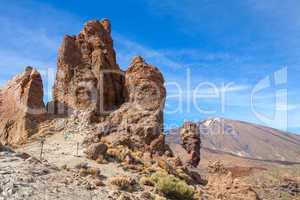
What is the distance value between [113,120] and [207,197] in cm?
955

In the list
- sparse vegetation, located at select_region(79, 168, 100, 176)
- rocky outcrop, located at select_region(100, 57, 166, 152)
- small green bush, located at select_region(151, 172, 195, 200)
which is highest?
rocky outcrop, located at select_region(100, 57, 166, 152)

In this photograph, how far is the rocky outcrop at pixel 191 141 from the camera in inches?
1686

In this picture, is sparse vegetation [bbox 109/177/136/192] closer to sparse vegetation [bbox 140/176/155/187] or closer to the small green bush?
sparse vegetation [bbox 140/176/155/187]

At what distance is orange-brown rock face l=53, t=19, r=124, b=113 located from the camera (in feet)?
106

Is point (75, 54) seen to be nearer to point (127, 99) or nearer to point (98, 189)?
point (127, 99)

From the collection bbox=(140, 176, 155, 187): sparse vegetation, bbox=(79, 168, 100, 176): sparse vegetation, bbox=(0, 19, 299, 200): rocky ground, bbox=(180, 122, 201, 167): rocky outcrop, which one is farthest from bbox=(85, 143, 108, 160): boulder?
bbox=(180, 122, 201, 167): rocky outcrop

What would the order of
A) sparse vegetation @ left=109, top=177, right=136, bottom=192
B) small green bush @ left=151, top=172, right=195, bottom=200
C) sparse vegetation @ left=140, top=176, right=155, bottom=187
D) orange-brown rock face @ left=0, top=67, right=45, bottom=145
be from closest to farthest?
sparse vegetation @ left=109, top=177, right=136, bottom=192 → small green bush @ left=151, top=172, right=195, bottom=200 → sparse vegetation @ left=140, top=176, right=155, bottom=187 → orange-brown rock face @ left=0, top=67, right=45, bottom=145

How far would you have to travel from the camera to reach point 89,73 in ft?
109

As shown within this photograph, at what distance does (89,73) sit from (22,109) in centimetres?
628

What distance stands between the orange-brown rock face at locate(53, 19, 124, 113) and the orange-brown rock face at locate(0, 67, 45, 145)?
8.12 ft

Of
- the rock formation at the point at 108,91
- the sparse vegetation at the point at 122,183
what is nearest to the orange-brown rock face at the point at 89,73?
the rock formation at the point at 108,91

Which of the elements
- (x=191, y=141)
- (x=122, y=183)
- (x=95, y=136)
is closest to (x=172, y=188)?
(x=122, y=183)

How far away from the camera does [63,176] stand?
1811cm

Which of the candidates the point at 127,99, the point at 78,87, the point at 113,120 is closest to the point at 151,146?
the point at 113,120
